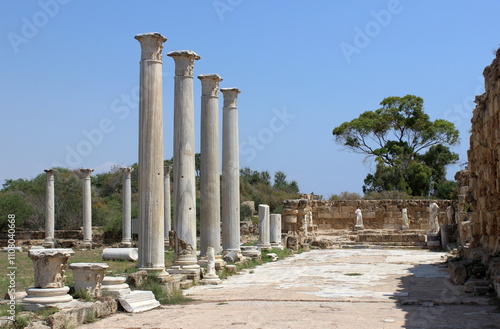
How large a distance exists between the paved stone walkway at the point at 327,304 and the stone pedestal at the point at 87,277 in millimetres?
565

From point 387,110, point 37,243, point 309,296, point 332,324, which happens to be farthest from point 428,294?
point 387,110

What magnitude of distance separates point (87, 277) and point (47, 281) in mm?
765

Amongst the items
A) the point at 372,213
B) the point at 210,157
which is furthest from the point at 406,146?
the point at 210,157

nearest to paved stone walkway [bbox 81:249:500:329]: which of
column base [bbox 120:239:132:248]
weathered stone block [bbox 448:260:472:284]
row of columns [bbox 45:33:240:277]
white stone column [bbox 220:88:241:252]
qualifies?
weathered stone block [bbox 448:260:472:284]

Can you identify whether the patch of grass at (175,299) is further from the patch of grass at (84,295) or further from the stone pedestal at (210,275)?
the stone pedestal at (210,275)

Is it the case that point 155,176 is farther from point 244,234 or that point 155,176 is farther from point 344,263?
point 244,234

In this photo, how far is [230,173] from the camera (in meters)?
19.1

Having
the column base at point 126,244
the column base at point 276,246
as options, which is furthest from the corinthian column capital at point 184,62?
the column base at point 126,244

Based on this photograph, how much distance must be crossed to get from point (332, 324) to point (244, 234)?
2572cm

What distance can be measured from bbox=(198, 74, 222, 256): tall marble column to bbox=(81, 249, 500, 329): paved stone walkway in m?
1.63

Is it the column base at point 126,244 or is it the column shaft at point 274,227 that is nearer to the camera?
the column shaft at point 274,227

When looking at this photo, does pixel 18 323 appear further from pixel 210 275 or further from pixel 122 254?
pixel 122 254

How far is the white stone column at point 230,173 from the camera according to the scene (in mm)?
18656

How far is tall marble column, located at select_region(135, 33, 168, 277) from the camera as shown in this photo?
492 inches
